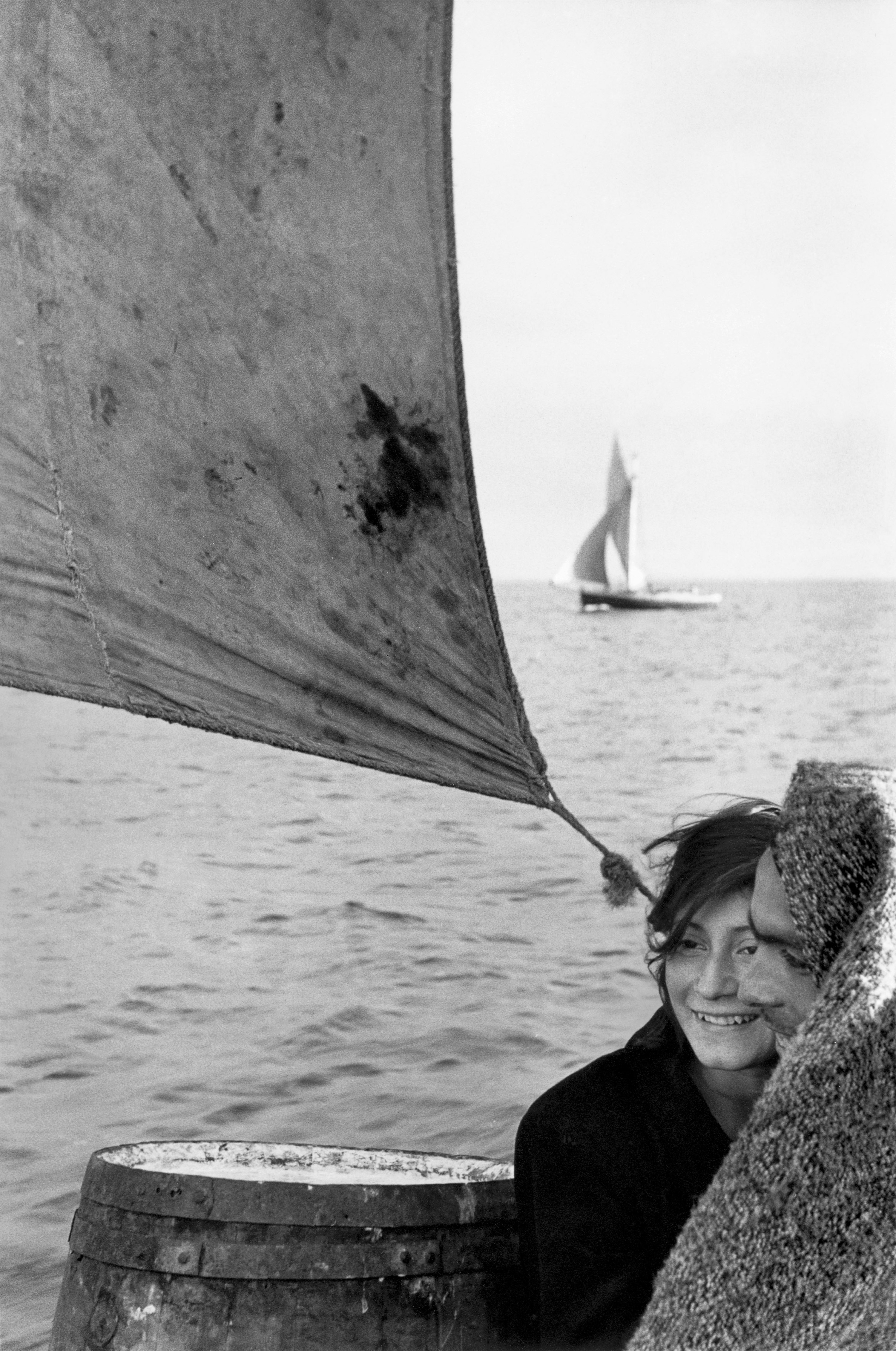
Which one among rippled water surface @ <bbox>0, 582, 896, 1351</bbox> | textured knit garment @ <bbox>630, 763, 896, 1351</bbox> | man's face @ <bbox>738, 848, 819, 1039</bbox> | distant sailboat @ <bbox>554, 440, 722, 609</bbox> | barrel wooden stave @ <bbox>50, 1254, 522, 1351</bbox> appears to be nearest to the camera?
textured knit garment @ <bbox>630, 763, 896, 1351</bbox>

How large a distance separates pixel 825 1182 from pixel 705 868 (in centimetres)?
109

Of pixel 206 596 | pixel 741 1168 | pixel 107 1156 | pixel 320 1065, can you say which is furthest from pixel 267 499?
pixel 320 1065

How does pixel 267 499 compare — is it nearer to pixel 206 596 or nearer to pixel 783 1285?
pixel 206 596

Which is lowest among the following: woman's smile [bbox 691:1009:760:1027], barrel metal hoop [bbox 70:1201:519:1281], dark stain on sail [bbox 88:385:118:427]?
barrel metal hoop [bbox 70:1201:519:1281]

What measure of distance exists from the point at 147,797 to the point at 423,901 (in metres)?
8.52

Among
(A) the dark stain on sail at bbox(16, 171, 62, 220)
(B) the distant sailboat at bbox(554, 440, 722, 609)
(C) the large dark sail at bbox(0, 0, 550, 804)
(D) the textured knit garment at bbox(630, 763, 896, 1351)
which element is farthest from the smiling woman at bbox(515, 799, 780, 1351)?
(B) the distant sailboat at bbox(554, 440, 722, 609)

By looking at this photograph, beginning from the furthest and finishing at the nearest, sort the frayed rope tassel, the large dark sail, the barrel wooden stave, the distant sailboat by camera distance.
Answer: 1. the distant sailboat
2. the frayed rope tassel
3. the large dark sail
4. the barrel wooden stave

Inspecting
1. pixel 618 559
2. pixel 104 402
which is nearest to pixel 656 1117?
pixel 104 402

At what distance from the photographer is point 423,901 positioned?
46.1 feet

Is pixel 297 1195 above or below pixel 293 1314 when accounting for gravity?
above

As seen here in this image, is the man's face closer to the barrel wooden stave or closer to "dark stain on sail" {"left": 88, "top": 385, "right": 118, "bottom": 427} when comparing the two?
the barrel wooden stave

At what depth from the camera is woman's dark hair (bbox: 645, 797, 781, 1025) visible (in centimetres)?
262

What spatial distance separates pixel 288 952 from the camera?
12.3 m

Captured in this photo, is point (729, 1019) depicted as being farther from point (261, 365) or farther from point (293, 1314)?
point (261, 365)
